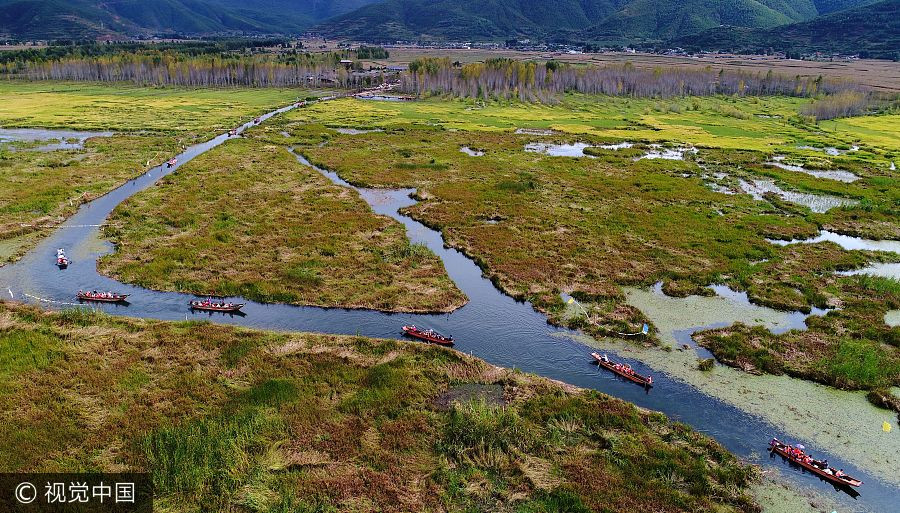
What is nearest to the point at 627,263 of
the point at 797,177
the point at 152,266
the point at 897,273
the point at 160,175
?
the point at 897,273

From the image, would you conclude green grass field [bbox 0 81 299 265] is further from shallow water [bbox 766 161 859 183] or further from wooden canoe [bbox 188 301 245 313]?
shallow water [bbox 766 161 859 183]

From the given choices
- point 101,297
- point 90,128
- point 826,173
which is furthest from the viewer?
point 90,128

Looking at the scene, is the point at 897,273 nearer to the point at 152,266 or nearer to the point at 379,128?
the point at 152,266

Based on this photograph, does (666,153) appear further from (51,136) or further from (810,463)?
(51,136)

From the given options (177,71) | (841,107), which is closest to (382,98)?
(177,71)

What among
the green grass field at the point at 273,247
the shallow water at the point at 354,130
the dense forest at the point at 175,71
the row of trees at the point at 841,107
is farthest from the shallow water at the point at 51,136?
the row of trees at the point at 841,107

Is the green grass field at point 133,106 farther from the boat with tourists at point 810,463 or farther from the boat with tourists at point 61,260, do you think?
the boat with tourists at point 810,463
